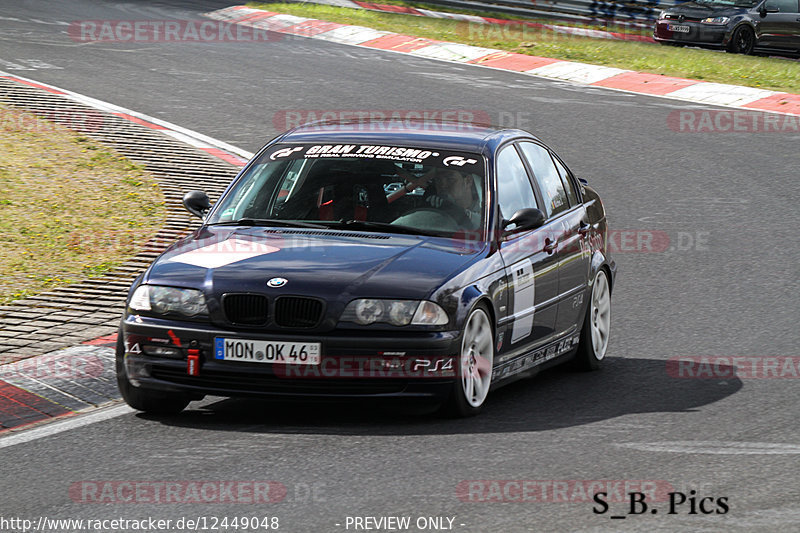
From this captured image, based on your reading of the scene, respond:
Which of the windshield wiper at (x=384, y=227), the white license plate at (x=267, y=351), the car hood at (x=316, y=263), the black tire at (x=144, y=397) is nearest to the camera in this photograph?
the white license plate at (x=267, y=351)

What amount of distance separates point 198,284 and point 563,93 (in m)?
14.6

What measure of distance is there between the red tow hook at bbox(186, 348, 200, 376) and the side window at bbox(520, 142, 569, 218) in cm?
270

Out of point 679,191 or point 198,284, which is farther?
point 679,191

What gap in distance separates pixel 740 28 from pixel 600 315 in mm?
19250

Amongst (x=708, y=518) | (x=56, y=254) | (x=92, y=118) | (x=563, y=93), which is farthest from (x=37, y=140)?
(x=708, y=518)

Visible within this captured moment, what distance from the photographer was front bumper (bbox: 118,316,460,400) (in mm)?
6934

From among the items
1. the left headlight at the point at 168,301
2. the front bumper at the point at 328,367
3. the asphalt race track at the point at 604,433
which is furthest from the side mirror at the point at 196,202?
the front bumper at the point at 328,367

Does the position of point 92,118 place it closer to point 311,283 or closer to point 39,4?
point 311,283

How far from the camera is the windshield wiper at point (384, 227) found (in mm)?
7816

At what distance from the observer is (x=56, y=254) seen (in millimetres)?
11445

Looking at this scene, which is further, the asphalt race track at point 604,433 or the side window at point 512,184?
the side window at point 512,184

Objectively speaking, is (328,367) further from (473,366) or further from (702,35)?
(702,35)

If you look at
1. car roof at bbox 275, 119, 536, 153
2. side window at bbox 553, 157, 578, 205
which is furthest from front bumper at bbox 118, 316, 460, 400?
side window at bbox 553, 157, 578, 205

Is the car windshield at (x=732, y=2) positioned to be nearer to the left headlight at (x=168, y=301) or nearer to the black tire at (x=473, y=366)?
the black tire at (x=473, y=366)
